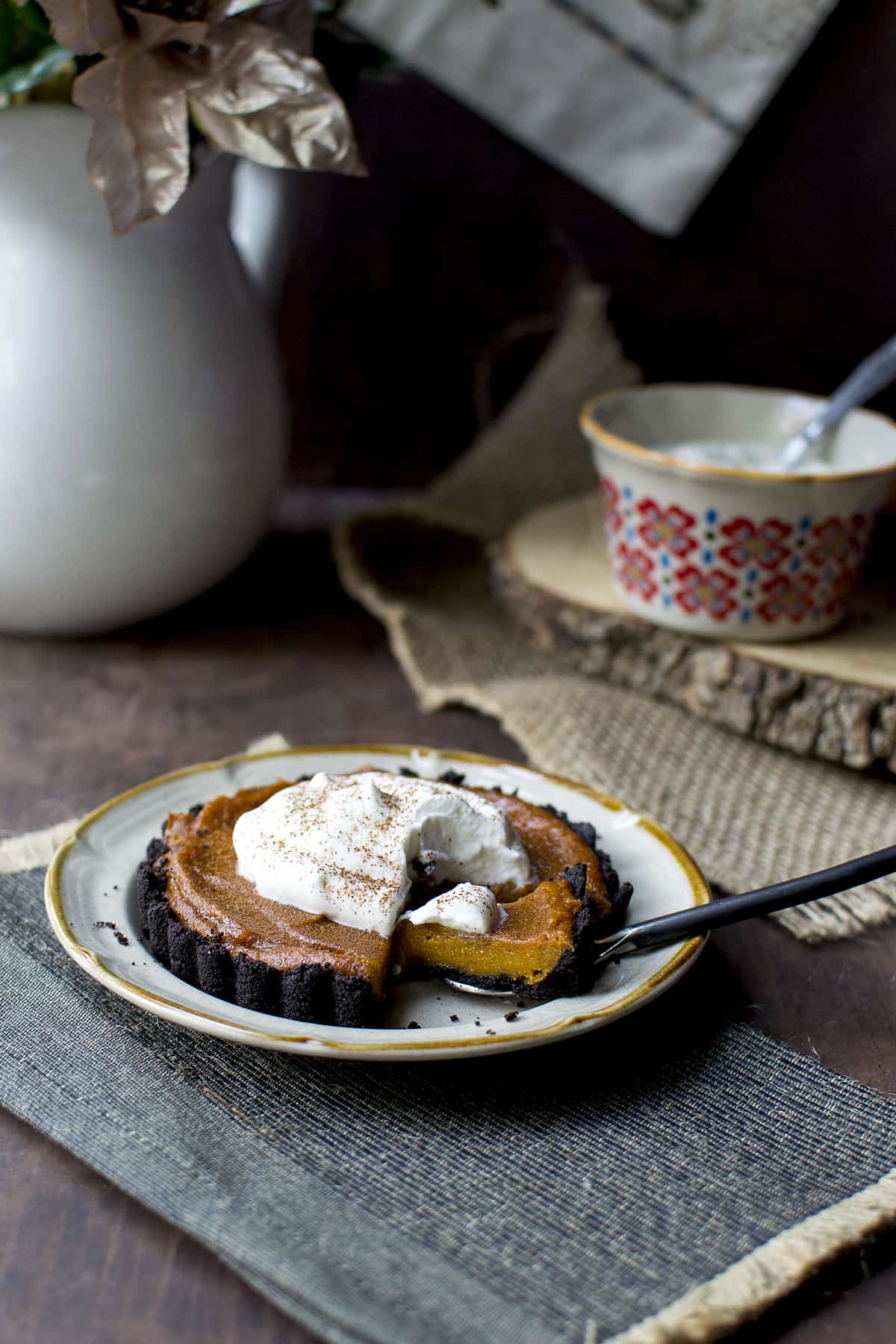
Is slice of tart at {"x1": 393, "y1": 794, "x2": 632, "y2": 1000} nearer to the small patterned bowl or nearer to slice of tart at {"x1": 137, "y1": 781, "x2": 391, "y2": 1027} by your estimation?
slice of tart at {"x1": 137, "y1": 781, "x2": 391, "y2": 1027}

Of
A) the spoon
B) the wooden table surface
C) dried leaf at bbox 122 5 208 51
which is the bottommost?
the wooden table surface

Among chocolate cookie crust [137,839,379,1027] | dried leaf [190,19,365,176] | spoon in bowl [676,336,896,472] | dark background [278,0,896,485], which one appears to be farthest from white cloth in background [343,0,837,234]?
chocolate cookie crust [137,839,379,1027]

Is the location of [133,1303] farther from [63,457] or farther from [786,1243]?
[63,457]

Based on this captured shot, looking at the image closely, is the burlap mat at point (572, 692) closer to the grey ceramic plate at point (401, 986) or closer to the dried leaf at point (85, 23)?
the grey ceramic plate at point (401, 986)

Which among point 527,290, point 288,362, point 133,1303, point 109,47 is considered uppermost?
point 109,47

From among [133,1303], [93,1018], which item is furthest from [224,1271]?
[93,1018]

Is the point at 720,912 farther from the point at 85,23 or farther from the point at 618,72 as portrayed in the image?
the point at 618,72
